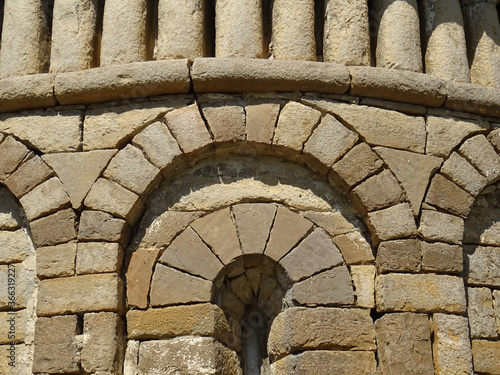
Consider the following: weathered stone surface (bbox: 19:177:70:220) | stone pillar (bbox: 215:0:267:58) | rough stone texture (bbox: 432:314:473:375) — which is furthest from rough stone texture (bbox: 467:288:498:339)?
weathered stone surface (bbox: 19:177:70:220)

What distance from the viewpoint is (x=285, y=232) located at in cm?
552

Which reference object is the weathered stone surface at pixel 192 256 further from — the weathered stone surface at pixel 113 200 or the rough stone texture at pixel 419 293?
the rough stone texture at pixel 419 293

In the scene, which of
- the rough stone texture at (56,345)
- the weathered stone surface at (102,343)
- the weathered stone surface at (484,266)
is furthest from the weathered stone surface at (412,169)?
the rough stone texture at (56,345)

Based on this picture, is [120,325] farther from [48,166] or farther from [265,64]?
[265,64]

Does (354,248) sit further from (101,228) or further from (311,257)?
(101,228)

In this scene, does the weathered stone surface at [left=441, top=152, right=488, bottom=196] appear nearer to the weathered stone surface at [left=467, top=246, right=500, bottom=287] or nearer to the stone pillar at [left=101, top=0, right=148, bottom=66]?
the weathered stone surface at [left=467, top=246, right=500, bottom=287]

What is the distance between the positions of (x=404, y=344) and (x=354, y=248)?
78 centimetres

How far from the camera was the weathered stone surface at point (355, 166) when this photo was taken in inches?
220

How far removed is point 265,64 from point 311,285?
1667mm

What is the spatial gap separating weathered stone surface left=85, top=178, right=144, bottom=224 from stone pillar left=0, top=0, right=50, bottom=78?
1.20 m

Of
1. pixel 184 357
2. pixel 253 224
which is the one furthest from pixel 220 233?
pixel 184 357

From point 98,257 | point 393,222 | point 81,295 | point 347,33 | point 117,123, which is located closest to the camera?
point 81,295

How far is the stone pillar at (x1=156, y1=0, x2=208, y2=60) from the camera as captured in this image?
5855mm

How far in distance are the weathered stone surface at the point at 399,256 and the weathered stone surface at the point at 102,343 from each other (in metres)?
1.90
